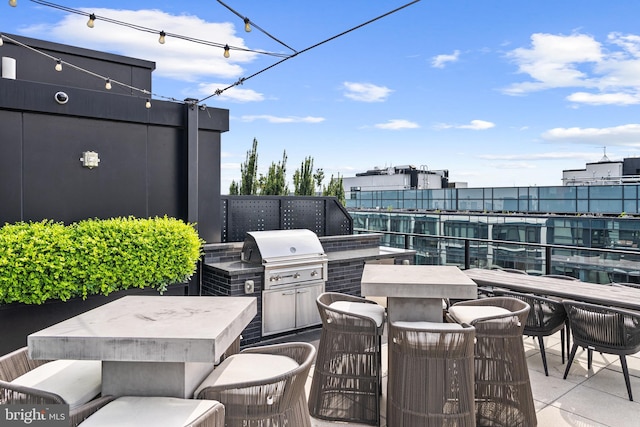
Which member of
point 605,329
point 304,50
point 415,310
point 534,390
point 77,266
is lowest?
point 534,390

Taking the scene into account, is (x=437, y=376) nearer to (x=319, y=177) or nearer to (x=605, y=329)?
(x=605, y=329)

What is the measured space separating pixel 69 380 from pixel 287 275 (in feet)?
9.89

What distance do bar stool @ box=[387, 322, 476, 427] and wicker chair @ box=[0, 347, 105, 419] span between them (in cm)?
154

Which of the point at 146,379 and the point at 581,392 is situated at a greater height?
the point at 146,379

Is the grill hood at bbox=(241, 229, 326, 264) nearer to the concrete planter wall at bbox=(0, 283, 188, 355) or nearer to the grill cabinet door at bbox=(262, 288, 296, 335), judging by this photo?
the grill cabinet door at bbox=(262, 288, 296, 335)

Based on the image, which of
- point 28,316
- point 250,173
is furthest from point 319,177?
point 28,316

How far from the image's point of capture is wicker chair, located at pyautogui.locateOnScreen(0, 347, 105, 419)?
1.60 metres

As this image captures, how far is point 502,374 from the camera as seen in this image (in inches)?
106

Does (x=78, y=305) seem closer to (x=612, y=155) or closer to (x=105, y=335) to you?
(x=105, y=335)

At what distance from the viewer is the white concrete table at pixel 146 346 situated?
1596mm

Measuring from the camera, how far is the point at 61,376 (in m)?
1.87

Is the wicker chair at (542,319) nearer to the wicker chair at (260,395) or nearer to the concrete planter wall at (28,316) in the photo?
the wicker chair at (260,395)
